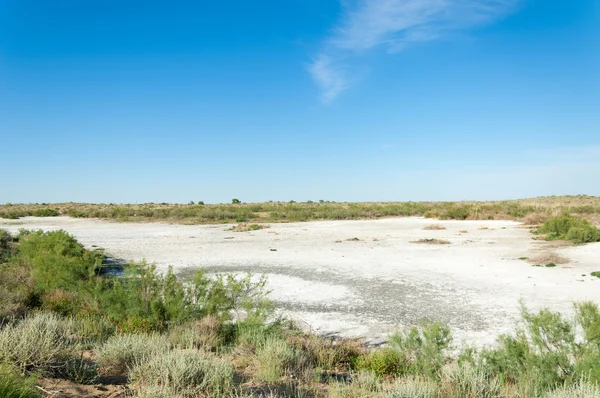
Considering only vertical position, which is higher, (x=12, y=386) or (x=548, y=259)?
(x=12, y=386)

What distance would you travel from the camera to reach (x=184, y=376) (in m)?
4.79

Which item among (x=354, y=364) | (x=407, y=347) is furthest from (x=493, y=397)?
(x=354, y=364)

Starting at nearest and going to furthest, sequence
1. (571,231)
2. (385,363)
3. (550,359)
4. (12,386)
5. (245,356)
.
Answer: (12,386) → (550,359) → (385,363) → (245,356) → (571,231)

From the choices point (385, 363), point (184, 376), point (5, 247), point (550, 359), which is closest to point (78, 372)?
point (184, 376)

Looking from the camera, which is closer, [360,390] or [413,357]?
[360,390]

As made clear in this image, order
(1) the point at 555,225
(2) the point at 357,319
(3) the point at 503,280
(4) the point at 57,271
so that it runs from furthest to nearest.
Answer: (1) the point at 555,225
(3) the point at 503,280
(4) the point at 57,271
(2) the point at 357,319

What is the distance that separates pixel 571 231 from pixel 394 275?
1379 centimetres

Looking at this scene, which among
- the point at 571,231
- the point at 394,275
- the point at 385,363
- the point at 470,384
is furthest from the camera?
the point at 571,231

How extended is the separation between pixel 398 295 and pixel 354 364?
550cm

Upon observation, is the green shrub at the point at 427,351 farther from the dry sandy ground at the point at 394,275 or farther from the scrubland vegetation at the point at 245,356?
the dry sandy ground at the point at 394,275

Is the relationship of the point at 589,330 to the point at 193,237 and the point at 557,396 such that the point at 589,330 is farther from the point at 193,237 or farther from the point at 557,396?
the point at 193,237

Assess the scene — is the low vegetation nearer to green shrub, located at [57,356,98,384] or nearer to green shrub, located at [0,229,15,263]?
green shrub, located at [0,229,15,263]

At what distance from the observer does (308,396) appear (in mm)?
5062

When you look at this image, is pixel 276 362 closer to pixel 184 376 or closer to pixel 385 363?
pixel 184 376
